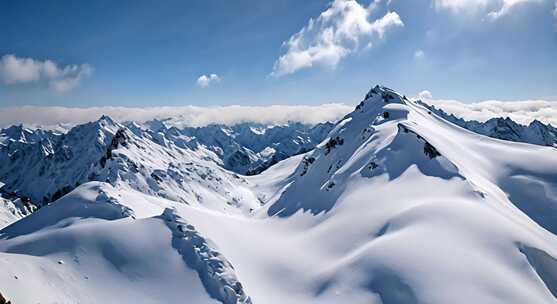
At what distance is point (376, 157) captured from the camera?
72.4 m

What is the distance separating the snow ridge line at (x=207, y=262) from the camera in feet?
116

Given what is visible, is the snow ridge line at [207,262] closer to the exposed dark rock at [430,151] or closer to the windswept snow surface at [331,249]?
the windswept snow surface at [331,249]

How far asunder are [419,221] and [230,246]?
2629 cm

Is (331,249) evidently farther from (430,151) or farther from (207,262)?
(430,151)

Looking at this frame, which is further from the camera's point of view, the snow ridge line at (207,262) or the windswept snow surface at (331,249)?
the snow ridge line at (207,262)

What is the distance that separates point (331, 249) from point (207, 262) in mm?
17598

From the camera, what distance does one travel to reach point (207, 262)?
3853 centimetres

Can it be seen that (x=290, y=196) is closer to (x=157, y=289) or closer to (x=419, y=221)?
(x=419, y=221)

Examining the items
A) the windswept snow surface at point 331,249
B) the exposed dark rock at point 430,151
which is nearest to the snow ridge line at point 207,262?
the windswept snow surface at point 331,249

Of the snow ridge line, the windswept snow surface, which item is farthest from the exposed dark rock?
the snow ridge line

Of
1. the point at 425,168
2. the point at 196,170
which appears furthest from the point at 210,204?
the point at 425,168

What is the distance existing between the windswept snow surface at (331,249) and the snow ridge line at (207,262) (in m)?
0.14

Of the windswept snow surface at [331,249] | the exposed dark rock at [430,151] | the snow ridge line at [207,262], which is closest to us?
the windswept snow surface at [331,249]

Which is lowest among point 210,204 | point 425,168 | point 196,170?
point 210,204
